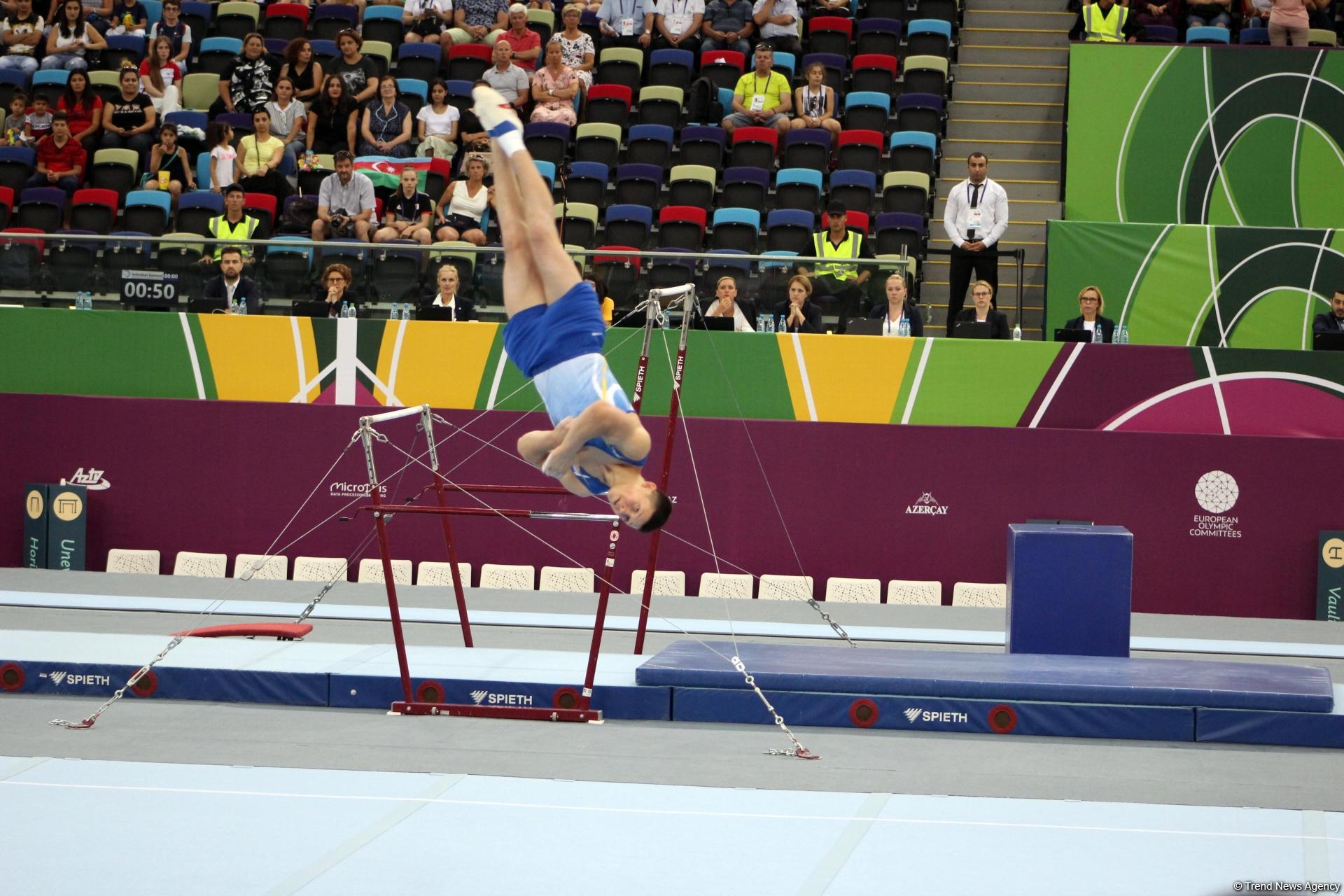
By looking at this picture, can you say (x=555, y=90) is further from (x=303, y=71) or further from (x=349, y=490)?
(x=349, y=490)

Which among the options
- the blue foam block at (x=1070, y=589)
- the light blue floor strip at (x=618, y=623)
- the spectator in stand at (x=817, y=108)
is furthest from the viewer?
the spectator in stand at (x=817, y=108)

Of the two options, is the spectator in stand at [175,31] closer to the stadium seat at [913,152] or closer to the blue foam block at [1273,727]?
the stadium seat at [913,152]

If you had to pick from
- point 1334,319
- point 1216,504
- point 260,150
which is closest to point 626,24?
point 260,150

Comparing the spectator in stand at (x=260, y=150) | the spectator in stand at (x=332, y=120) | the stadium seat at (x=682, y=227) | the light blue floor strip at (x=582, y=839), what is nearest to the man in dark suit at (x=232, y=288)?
the spectator in stand at (x=260, y=150)

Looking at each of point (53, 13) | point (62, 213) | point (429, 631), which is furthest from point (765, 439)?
point (53, 13)

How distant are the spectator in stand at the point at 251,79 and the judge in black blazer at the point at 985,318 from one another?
7.90 m

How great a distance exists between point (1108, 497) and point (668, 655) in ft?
15.5

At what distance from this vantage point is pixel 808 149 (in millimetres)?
13711

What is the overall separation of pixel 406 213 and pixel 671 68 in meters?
3.92

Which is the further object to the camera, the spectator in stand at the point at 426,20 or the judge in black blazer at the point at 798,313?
the spectator in stand at the point at 426,20

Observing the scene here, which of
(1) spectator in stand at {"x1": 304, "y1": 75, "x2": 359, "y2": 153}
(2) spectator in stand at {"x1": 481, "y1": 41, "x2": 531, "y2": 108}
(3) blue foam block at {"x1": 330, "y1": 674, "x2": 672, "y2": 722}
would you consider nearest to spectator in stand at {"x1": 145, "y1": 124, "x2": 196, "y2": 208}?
(1) spectator in stand at {"x1": 304, "y1": 75, "x2": 359, "y2": 153}

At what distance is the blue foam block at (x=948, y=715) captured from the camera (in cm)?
685

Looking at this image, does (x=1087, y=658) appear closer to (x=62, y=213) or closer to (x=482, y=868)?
(x=482, y=868)

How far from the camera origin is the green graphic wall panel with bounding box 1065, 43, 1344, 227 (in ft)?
44.0
